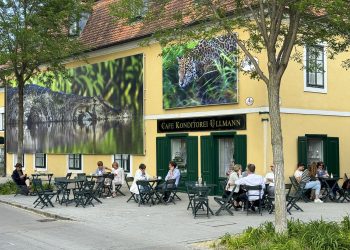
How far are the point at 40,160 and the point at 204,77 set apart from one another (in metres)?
13.1

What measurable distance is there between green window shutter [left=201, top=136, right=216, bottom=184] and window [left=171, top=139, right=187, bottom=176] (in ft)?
3.77

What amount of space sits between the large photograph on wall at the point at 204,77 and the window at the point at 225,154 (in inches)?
56.6

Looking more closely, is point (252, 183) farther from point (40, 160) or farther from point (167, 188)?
point (40, 160)

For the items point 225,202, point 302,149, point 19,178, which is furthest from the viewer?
point 19,178

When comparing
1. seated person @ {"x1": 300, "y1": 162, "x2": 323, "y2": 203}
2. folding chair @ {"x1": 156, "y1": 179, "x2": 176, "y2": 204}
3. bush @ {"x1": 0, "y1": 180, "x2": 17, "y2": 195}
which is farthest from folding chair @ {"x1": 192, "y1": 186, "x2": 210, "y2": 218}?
bush @ {"x1": 0, "y1": 180, "x2": 17, "y2": 195}

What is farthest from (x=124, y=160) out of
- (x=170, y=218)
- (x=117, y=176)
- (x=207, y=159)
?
(x=170, y=218)

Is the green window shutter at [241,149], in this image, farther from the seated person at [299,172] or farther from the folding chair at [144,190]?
the folding chair at [144,190]

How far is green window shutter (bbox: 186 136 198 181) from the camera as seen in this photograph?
1911cm

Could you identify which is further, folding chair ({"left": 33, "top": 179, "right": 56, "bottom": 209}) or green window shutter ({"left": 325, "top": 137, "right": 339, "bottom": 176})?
green window shutter ({"left": 325, "top": 137, "right": 339, "bottom": 176})

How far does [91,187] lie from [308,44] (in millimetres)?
8449

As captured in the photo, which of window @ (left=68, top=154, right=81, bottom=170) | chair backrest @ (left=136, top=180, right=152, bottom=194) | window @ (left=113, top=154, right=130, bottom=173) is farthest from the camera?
window @ (left=68, top=154, right=81, bottom=170)

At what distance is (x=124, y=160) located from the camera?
74.1ft

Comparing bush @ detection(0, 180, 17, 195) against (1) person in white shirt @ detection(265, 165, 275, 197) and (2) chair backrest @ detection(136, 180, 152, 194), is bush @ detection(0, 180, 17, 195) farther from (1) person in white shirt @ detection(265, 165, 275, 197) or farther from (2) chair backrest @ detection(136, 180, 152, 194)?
(1) person in white shirt @ detection(265, 165, 275, 197)

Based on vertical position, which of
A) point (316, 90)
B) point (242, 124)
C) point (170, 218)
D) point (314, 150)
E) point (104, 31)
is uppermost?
point (104, 31)
